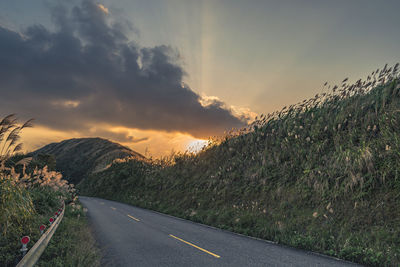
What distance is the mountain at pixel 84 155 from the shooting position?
8162 centimetres

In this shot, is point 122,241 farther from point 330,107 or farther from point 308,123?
point 330,107

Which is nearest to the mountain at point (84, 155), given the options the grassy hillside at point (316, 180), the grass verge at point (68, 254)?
the grassy hillside at point (316, 180)

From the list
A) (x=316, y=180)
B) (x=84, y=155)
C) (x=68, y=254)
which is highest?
(x=84, y=155)

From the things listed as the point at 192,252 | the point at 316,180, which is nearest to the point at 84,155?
the point at 316,180

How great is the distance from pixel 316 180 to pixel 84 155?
103 m

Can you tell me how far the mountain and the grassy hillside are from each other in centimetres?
6150

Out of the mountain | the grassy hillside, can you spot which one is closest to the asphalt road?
the grassy hillside

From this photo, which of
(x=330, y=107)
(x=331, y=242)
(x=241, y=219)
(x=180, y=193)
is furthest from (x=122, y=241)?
(x=330, y=107)

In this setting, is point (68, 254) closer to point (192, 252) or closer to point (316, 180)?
point (192, 252)

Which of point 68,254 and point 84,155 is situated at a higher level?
point 84,155

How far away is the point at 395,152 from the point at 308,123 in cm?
614

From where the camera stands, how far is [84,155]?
322 feet

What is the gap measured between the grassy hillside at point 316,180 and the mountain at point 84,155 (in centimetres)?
6150

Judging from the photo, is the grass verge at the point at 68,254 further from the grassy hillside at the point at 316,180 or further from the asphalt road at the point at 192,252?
the grassy hillside at the point at 316,180
